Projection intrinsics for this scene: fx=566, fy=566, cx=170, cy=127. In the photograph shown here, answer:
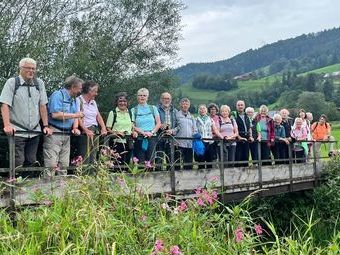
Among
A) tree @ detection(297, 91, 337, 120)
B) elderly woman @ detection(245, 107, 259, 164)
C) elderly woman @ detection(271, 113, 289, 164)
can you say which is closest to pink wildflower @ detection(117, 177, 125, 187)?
elderly woman @ detection(245, 107, 259, 164)

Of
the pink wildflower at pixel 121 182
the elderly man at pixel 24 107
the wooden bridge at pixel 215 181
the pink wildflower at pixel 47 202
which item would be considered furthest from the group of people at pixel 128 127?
the pink wildflower at pixel 47 202

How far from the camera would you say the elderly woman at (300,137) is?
1443 cm

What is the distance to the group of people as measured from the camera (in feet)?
21.2

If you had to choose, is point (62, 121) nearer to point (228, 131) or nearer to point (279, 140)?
point (228, 131)

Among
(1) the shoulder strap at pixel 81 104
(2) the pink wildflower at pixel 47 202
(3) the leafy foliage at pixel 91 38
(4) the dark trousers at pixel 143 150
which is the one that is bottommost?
(2) the pink wildflower at pixel 47 202

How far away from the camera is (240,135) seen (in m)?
11.2

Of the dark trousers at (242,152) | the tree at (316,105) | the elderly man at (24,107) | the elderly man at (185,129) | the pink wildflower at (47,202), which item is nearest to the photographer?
the pink wildflower at (47,202)

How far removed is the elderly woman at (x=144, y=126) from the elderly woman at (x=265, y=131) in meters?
4.11

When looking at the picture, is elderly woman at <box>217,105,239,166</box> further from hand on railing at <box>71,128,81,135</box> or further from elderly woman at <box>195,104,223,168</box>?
hand on railing at <box>71,128,81,135</box>

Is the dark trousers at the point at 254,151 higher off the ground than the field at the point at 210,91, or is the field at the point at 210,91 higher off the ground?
the field at the point at 210,91

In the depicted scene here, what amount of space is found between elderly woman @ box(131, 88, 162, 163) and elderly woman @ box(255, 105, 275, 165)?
411 cm

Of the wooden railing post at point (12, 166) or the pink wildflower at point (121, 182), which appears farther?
the wooden railing post at point (12, 166)

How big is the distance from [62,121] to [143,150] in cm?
162

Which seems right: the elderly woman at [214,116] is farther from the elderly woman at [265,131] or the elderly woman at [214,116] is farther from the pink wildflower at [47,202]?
the pink wildflower at [47,202]
